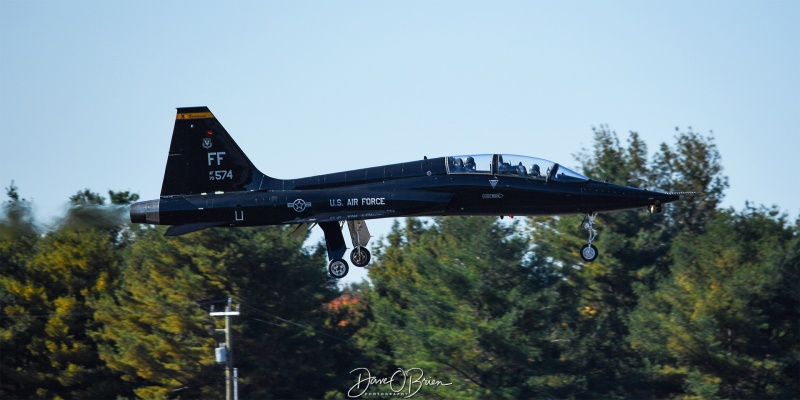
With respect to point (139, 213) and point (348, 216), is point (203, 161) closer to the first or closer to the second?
point (139, 213)

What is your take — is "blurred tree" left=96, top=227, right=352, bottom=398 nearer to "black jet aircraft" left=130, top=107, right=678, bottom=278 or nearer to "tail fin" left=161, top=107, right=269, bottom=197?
"tail fin" left=161, top=107, right=269, bottom=197

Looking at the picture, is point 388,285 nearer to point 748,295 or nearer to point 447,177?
point 748,295

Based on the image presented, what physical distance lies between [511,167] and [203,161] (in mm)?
8808

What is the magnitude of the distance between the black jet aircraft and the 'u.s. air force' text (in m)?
0.03

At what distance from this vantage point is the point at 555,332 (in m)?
55.9

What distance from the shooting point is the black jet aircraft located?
27.5 m

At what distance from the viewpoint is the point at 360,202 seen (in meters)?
27.5

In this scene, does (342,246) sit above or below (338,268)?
above

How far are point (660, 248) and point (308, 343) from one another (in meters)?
25.3

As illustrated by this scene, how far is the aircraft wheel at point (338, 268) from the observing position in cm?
2833

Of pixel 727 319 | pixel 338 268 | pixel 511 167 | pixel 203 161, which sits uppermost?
pixel 203 161

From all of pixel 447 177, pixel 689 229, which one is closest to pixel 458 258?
pixel 689 229
